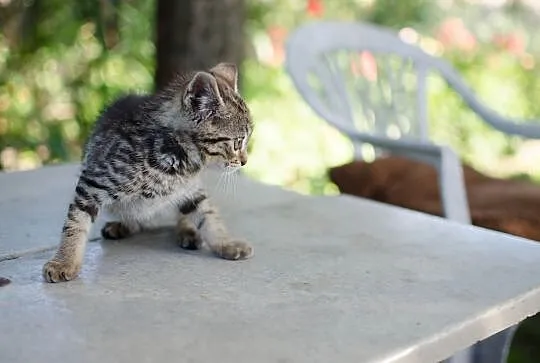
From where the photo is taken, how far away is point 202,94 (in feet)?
3.62

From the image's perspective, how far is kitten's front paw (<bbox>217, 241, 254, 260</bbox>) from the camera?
46.4 inches

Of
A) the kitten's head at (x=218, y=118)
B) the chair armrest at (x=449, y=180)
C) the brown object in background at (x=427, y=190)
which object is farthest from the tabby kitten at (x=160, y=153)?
the brown object in background at (x=427, y=190)

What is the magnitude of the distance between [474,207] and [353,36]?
0.63 m

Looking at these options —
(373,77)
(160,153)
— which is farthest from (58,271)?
(373,77)

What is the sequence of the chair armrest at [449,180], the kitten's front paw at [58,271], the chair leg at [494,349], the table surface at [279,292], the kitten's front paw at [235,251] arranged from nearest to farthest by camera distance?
the table surface at [279,292] → the kitten's front paw at [58,271] → the kitten's front paw at [235,251] → the chair leg at [494,349] → the chair armrest at [449,180]

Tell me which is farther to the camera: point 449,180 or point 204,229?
point 449,180

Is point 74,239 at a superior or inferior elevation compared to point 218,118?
inferior

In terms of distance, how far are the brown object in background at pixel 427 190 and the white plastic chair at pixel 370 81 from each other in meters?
0.08

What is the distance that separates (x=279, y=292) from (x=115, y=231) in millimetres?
321

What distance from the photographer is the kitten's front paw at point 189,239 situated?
1.23 meters

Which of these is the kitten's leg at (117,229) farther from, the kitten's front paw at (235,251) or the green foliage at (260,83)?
the green foliage at (260,83)

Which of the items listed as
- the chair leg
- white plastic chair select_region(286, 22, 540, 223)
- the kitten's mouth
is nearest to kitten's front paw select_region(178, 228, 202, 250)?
the kitten's mouth

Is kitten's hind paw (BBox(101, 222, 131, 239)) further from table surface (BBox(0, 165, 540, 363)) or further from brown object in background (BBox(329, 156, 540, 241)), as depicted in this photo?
brown object in background (BBox(329, 156, 540, 241))

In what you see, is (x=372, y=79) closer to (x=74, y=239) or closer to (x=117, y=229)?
(x=117, y=229)
